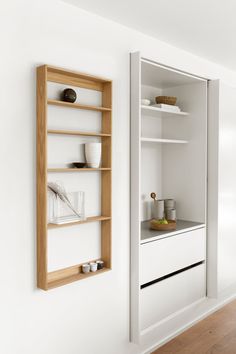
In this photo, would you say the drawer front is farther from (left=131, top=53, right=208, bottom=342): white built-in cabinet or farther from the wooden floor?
the wooden floor

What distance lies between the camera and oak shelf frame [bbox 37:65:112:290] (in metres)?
2.15

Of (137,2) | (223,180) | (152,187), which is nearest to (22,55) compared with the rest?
(137,2)

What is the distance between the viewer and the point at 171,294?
3.24 metres

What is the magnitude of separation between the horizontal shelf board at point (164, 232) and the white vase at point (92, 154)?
774mm

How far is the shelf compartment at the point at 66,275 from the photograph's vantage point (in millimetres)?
2322

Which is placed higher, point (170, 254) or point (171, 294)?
point (170, 254)

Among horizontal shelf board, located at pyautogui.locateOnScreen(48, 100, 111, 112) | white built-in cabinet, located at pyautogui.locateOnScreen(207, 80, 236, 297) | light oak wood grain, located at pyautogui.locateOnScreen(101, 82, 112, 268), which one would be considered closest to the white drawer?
white built-in cabinet, located at pyautogui.locateOnScreen(207, 80, 236, 297)

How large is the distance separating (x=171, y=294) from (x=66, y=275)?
1202mm

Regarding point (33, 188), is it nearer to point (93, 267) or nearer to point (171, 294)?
point (93, 267)

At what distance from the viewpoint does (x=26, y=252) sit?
2.18 m

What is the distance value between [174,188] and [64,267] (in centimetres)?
176

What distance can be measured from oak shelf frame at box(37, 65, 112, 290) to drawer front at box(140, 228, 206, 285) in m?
0.42

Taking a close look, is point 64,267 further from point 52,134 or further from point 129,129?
point 129,129

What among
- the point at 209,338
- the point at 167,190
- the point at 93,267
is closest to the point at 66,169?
the point at 93,267
